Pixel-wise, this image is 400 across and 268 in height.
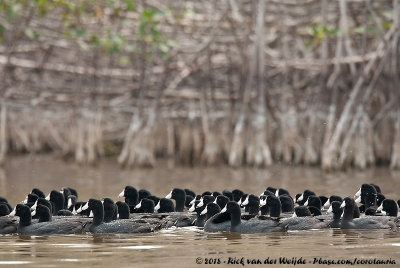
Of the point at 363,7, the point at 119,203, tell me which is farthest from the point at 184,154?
the point at 119,203

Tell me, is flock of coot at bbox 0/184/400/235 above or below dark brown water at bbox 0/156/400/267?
above

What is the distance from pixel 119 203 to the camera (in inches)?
420

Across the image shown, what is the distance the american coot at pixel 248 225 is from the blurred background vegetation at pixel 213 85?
8064mm

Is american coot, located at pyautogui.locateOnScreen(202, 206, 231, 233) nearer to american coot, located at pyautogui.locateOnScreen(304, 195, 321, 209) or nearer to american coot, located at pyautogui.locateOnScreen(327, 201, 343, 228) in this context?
american coot, located at pyautogui.locateOnScreen(327, 201, 343, 228)

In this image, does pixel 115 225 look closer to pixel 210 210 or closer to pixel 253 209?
pixel 210 210

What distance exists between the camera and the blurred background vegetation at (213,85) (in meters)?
18.9

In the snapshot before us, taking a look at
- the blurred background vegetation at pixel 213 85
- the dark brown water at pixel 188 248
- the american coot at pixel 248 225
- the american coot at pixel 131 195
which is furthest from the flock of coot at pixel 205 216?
the blurred background vegetation at pixel 213 85

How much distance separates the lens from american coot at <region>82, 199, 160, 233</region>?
392 inches

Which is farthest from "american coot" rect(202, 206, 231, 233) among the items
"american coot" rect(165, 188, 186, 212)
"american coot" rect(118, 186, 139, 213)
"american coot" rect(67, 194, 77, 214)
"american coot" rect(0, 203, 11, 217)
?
"american coot" rect(67, 194, 77, 214)

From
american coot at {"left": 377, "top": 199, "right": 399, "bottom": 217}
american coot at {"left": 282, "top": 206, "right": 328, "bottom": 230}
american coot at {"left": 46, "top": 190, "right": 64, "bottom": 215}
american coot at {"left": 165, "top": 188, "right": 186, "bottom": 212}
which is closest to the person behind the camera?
american coot at {"left": 282, "top": 206, "right": 328, "bottom": 230}

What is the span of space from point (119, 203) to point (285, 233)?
206 centimetres

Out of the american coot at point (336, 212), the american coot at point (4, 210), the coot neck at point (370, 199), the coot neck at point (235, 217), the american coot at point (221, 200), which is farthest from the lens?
the coot neck at point (370, 199)

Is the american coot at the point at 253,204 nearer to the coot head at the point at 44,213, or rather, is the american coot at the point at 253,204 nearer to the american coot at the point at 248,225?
the american coot at the point at 248,225

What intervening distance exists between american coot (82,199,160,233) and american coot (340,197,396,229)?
6.54 ft
